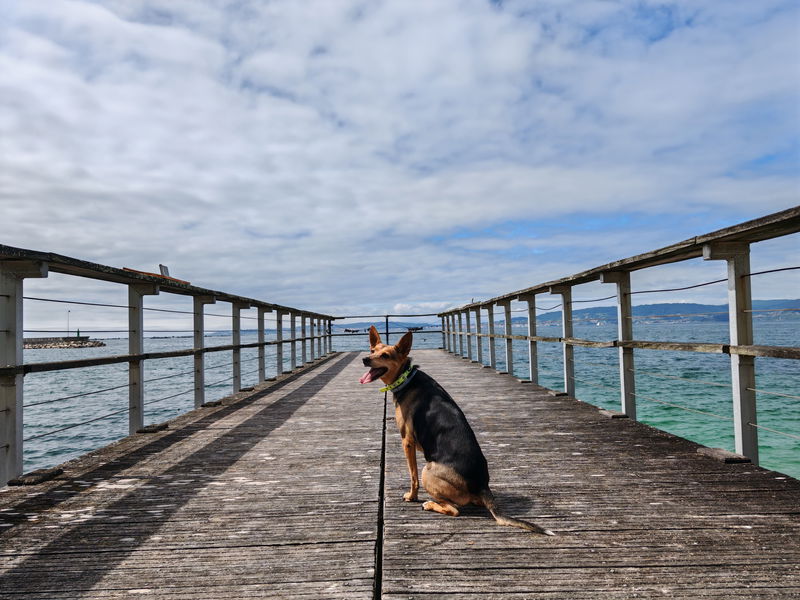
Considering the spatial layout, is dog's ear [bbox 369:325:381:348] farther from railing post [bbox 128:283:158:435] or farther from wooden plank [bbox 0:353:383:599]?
railing post [bbox 128:283:158:435]

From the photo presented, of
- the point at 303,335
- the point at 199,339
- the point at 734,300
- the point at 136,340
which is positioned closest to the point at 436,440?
the point at 734,300

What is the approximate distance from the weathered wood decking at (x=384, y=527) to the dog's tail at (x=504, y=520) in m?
0.04

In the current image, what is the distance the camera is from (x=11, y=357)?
9.70ft

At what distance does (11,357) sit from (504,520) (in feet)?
9.77

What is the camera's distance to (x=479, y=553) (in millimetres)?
1973

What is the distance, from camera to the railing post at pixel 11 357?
9.63 feet

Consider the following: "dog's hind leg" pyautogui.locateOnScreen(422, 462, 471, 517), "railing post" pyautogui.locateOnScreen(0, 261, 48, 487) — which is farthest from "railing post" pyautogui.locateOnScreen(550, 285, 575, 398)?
"railing post" pyautogui.locateOnScreen(0, 261, 48, 487)

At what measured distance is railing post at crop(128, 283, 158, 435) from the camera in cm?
431

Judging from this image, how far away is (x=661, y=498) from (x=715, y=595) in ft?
3.08

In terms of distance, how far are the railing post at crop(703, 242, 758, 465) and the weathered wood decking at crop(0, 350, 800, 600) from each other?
12.1 inches

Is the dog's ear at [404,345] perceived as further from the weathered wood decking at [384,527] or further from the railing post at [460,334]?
the railing post at [460,334]

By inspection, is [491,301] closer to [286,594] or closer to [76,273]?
[76,273]

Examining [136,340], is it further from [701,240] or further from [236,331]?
[701,240]

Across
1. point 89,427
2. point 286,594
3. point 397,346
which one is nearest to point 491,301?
point 397,346
